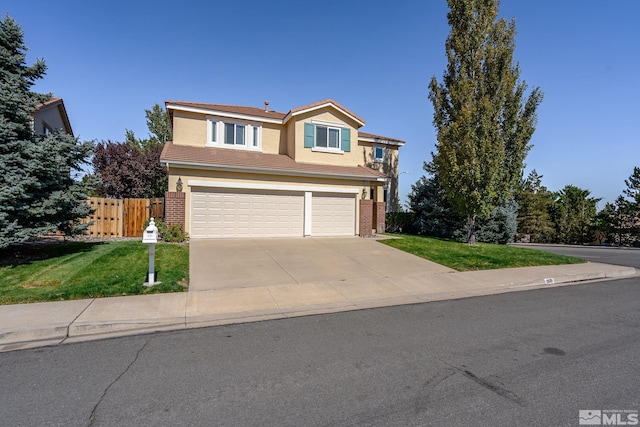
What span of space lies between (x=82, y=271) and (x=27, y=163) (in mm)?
3375

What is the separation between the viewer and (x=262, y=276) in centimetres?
898

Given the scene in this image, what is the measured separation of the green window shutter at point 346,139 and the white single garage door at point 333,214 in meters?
3.07

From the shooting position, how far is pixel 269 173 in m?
15.6

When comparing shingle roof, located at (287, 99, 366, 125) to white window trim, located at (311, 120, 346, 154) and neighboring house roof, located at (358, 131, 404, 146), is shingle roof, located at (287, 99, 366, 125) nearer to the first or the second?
white window trim, located at (311, 120, 346, 154)

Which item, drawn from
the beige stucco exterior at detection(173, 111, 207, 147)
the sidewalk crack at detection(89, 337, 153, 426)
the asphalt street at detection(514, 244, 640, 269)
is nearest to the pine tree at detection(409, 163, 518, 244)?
Result: the asphalt street at detection(514, 244, 640, 269)

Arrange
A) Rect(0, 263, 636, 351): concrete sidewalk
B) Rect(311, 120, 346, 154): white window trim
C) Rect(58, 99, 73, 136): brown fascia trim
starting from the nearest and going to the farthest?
Rect(0, 263, 636, 351): concrete sidewalk < Rect(311, 120, 346, 154): white window trim < Rect(58, 99, 73, 136): brown fascia trim

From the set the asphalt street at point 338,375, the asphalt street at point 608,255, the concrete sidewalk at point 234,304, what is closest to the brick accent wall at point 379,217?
the asphalt street at point 608,255

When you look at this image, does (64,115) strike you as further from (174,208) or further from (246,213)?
(246,213)

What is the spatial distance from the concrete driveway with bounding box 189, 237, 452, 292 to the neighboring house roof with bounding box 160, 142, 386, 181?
317cm

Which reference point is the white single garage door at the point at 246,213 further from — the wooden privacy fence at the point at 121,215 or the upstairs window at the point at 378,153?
the upstairs window at the point at 378,153

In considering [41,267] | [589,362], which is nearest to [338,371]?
[589,362]

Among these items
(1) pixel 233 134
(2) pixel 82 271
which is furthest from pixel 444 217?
(2) pixel 82 271

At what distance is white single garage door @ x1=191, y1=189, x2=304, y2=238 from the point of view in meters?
14.6

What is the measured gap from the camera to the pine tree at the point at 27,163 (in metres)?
8.73
